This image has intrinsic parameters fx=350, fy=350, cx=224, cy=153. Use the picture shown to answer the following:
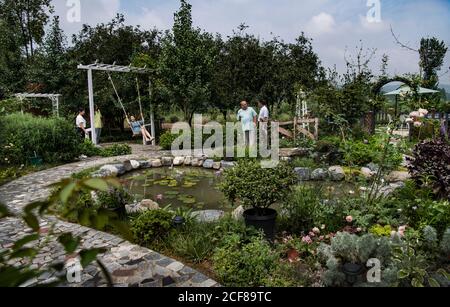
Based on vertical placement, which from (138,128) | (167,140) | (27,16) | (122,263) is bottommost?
(122,263)

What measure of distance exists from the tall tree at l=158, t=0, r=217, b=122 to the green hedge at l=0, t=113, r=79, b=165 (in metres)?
4.02

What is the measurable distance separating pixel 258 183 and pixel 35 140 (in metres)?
7.56

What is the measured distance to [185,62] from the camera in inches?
494

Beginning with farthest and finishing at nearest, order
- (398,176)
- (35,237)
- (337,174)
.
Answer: (337,174)
(398,176)
(35,237)

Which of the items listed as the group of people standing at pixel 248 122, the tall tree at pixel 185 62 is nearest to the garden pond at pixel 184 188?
the group of people standing at pixel 248 122

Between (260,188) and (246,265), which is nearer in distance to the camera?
(246,265)

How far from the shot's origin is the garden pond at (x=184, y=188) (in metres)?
6.05

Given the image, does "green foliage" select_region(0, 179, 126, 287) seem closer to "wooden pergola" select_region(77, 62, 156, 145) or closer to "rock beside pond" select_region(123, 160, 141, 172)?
"rock beside pond" select_region(123, 160, 141, 172)

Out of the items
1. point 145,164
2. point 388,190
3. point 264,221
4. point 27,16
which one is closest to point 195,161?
point 145,164

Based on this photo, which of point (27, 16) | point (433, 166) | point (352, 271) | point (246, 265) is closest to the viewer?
point (352, 271)

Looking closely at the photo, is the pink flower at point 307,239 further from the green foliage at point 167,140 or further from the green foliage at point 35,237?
the green foliage at point 167,140

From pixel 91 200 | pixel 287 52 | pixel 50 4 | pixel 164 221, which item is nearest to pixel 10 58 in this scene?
pixel 50 4

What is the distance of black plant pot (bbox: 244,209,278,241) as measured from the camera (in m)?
3.94

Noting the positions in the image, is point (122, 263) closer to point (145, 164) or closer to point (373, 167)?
point (373, 167)
